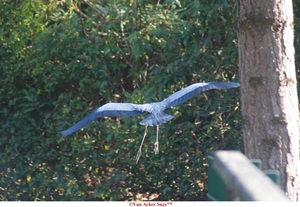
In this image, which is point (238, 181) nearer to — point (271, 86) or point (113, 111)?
point (271, 86)

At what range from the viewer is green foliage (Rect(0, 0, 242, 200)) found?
18.7 feet

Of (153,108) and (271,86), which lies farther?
(153,108)

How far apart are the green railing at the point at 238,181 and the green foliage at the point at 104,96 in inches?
133

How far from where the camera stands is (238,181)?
176 cm

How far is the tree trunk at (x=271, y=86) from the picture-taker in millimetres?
3932

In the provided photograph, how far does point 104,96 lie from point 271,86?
278 centimetres

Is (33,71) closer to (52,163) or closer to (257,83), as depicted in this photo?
(52,163)

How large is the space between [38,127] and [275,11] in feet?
11.0

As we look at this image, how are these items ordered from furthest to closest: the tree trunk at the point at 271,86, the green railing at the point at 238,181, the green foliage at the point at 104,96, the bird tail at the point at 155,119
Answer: the green foliage at the point at 104,96
the bird tail at the point at 155,119
the tree trunk at the point at 271,86
the green railing at the point at 238,181

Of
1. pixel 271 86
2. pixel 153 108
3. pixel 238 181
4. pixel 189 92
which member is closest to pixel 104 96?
pixel 153 108

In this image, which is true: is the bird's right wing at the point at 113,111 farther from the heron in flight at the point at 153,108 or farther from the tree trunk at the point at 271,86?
the tree trunk at the point at 271,86

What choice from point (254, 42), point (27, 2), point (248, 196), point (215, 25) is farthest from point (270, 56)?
point (27, 2)

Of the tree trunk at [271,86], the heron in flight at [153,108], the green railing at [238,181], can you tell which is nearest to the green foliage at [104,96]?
the heron in flight at [153,108]

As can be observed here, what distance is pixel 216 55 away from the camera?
223 inches
